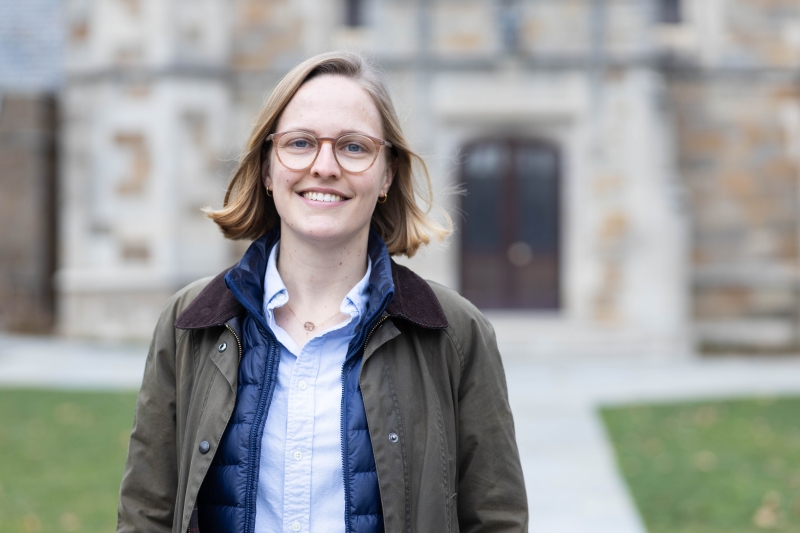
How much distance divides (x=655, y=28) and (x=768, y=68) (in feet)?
5.77

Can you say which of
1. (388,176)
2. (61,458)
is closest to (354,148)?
(388,176)

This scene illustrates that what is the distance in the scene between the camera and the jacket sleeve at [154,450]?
2139 mm

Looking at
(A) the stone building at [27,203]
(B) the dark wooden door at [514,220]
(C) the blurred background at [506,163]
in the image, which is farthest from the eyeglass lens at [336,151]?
(A) the stone building at [27,203]

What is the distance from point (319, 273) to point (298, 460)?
45 centimetres

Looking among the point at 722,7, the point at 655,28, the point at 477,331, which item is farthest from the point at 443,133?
the point at 477,331

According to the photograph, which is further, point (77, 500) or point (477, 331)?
point (77, 500)

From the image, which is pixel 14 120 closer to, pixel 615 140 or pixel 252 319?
pixel 615 140

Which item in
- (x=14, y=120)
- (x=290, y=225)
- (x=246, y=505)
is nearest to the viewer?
(x=246, y=505)

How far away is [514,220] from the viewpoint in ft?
45.0

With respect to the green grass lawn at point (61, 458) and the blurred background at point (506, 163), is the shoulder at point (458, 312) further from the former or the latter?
the blurred background at point (506, 163)

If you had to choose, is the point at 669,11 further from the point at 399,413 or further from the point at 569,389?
the point at 399,413

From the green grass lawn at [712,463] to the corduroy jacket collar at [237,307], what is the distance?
362 centimetres

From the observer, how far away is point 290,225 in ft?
6.99

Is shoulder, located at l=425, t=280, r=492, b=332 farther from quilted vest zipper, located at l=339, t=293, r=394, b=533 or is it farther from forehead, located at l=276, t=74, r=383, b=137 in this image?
forehead, located at l=276, t=74, r=383, b=137
